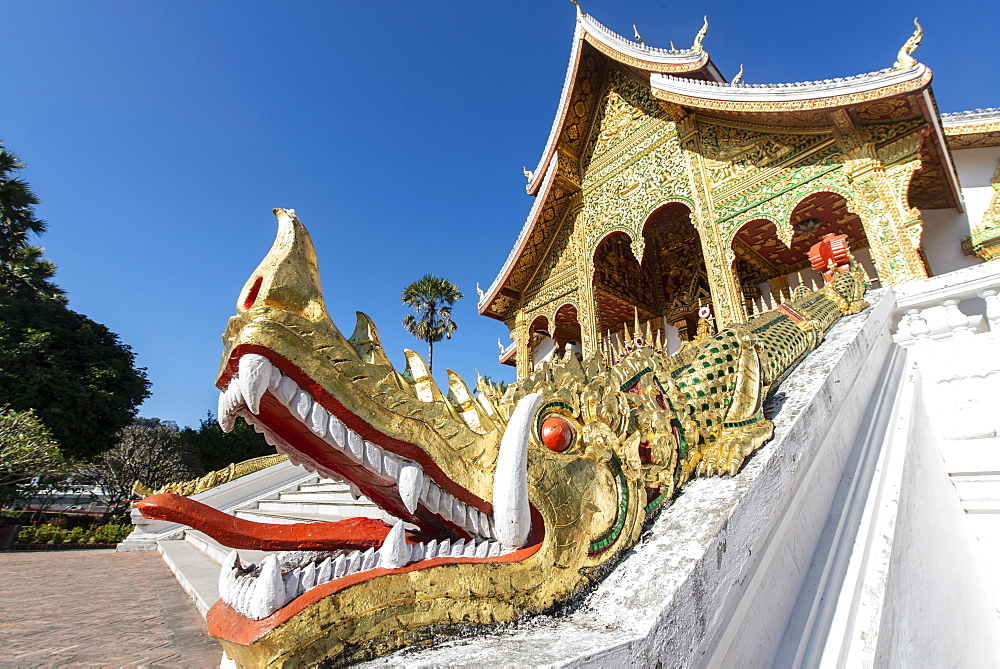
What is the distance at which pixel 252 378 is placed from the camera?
82cm

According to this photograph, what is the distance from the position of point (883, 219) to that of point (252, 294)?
673cm

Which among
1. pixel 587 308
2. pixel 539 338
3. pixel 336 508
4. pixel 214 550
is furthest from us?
pixel 539 338

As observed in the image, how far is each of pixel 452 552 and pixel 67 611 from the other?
2.17 meters

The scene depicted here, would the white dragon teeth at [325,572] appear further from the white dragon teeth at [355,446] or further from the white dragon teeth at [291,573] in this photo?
the white dragon teeth at [355,446]

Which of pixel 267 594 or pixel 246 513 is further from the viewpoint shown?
pixel 246 513

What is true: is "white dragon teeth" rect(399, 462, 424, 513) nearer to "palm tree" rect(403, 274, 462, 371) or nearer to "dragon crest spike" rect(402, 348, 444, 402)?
"dragon crest spike" rect(402, 348, 444, 402)

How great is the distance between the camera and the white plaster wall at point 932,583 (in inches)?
60.0

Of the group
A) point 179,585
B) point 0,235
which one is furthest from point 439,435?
point 0,235

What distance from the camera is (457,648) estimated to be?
822 mm

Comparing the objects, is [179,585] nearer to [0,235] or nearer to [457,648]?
[457,648]

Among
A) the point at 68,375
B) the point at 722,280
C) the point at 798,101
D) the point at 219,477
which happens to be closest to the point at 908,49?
the point at 798,101

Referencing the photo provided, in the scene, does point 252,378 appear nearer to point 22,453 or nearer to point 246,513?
point 246,513

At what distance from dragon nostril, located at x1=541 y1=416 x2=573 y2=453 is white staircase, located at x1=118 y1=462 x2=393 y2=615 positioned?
2.36ft

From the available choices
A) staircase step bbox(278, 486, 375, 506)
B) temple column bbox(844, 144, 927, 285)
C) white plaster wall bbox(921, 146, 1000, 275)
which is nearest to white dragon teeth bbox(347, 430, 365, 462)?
staircase step bbox(278, 486, 375, 506)
